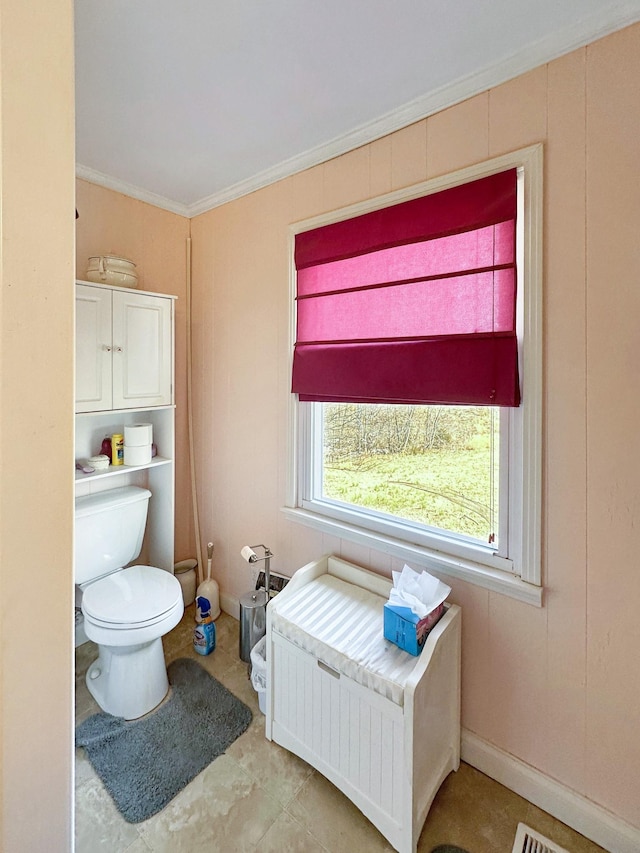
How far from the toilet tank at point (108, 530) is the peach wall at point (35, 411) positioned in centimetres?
109

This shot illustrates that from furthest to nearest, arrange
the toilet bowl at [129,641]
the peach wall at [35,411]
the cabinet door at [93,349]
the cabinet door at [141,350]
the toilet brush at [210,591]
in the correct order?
the toilet brush at [210,591], the cabinet door at [141,350], the cabinet door at [93,349], the toilet bowl at [129,641], the peach wall at [35,411]

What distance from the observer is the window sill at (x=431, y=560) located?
4.22 feet

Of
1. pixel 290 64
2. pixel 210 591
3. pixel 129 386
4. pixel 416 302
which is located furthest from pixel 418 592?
pixel 290 64

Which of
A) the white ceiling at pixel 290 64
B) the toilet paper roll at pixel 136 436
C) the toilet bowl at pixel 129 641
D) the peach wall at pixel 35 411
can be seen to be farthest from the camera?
the toilet paper roll at pixel 136 436

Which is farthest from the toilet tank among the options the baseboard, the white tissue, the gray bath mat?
the baseboard

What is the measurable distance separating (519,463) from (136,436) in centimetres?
175

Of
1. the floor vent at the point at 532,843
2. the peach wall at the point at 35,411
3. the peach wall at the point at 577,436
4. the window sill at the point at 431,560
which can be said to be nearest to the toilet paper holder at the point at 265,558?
the window sill at the point at 431,560

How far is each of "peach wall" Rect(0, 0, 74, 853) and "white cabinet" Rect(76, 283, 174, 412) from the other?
106cm

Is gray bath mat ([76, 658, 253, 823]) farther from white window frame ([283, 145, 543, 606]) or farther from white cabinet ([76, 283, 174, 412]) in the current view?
white cabinet ([76, 283, 174, 412])

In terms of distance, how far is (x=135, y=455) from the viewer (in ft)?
6.61

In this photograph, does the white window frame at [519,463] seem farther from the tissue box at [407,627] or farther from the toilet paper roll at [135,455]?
the toilet paper roll at [135,455]

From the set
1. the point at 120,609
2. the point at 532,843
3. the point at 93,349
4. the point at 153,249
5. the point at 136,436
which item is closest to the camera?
the point at 532,843

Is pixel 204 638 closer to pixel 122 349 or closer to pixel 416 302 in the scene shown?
pixel 122 349

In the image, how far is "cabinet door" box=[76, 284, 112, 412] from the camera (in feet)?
5.70
